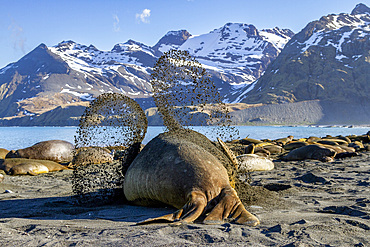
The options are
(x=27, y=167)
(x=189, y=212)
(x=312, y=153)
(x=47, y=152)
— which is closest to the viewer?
(x=189, y=212)

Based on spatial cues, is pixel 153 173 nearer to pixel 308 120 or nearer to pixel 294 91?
pixel 308 120

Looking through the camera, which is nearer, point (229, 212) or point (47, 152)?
point (229, 212)

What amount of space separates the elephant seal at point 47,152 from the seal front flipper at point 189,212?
10.3m

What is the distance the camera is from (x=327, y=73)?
514 ft

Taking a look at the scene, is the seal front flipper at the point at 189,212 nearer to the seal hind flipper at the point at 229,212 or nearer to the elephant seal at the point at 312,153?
the seal hind flipper at the point at 229,212

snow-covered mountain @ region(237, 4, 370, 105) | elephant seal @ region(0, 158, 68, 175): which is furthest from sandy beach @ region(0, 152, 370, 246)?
snow-covered mountain @ region(237, 4, 370, 105)

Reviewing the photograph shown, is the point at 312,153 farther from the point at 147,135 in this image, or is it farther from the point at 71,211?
the point at 147,135

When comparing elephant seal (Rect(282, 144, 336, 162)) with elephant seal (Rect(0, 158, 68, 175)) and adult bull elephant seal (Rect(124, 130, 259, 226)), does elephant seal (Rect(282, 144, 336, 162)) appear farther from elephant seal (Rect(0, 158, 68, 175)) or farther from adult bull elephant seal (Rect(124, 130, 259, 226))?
elephant seal (Rect(0, 158, 68, 175))

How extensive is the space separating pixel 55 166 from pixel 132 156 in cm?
Answer: 682

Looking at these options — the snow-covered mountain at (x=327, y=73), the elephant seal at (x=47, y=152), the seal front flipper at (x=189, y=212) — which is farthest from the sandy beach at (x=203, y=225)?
the snow-covered mountain at (x=327, y=73)

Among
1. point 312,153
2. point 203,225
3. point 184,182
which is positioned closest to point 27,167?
point 184,182

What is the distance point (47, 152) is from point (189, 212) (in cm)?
1065

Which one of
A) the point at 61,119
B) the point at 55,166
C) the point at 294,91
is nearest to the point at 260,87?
the point at 294,91

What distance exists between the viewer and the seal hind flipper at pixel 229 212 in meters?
3.44
